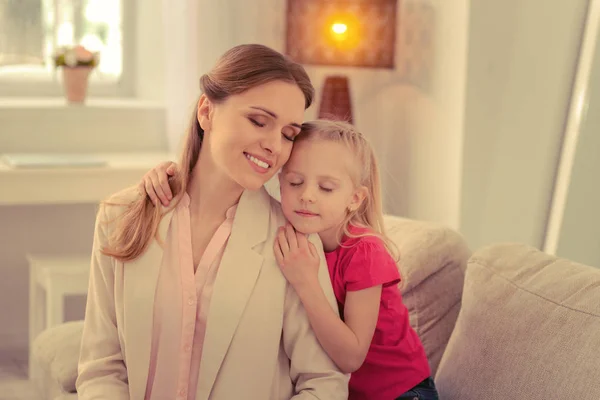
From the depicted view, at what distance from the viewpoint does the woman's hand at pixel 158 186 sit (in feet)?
5.67

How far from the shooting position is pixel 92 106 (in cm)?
400

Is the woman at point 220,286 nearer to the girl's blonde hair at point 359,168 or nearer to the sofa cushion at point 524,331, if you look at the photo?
the girl's blonde hair at point 359,168

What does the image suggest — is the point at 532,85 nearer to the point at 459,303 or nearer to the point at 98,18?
the point at 459,303

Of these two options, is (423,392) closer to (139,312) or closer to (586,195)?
(139,312)

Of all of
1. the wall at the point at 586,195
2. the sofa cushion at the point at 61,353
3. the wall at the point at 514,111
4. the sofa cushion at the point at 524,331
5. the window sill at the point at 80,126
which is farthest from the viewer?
the window sill at the point at 80,126

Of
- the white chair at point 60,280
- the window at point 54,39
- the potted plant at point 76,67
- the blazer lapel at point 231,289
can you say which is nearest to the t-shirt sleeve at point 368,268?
the blazer lapel at point 231,289

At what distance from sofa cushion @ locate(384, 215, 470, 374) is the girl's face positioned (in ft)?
1.51

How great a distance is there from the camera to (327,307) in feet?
5.32

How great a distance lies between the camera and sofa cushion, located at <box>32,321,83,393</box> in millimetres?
2072

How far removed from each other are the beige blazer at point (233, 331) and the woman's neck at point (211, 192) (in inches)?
1.2

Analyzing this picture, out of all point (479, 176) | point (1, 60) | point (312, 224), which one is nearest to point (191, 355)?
point (312, 224)

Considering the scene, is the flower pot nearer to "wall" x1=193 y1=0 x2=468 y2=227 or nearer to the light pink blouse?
"wall" x1=193 y1=0 x2=468 y2=227

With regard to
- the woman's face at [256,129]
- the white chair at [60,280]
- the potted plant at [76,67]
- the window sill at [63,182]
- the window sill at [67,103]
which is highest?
the woman's face at [256,129]

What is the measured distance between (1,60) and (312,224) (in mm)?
2929
